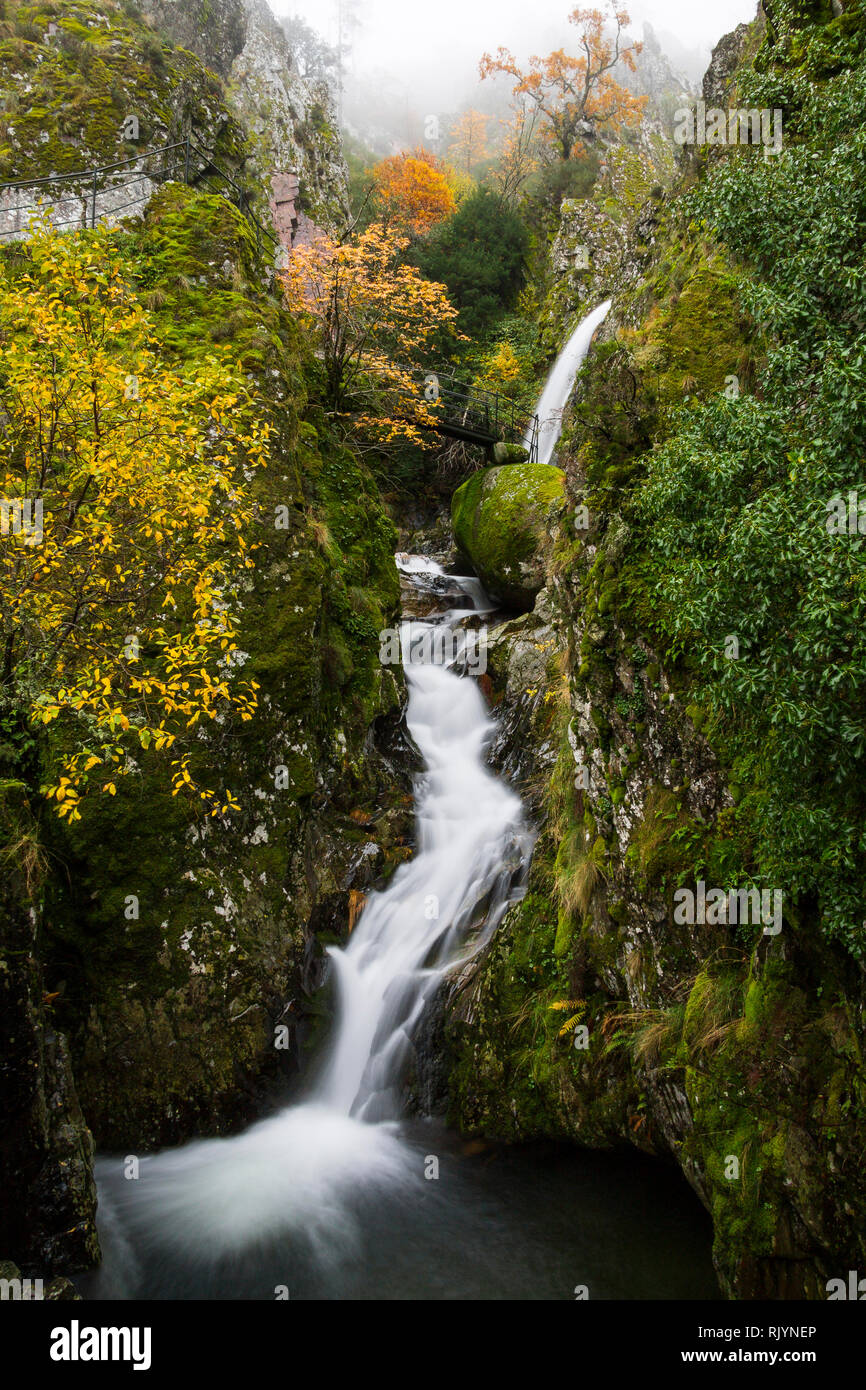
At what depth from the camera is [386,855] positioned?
34.4 ft

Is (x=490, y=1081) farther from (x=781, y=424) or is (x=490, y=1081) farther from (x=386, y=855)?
(x=781, y=424)

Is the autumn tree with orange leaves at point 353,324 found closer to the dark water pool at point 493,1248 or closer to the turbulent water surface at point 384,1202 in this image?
the turbulent water surface at point 384,1202

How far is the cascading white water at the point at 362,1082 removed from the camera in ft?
22.9

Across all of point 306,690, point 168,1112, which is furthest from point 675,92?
point 168,1112

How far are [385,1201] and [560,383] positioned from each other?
2011 cm

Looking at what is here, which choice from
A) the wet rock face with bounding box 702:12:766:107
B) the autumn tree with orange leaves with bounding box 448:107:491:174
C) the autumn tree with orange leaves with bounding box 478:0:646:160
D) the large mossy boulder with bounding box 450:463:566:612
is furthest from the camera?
the autumn tree with orange leaves with bounding box 448:107:491:174

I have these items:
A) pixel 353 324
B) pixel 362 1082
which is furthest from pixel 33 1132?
pixel 353 324

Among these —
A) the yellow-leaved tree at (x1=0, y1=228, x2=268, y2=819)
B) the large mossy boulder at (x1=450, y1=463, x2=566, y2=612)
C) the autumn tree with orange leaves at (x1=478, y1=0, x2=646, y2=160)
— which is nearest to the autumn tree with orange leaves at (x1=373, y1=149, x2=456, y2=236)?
the autumn tree with orange leaves at (x1=478, y1=0, x2=646, y2=160)

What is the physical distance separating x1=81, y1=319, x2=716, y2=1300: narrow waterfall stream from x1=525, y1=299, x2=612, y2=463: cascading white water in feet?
49.0

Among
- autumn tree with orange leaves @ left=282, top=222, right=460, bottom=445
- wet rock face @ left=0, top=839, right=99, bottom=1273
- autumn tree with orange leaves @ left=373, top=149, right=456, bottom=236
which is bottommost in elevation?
wet rock face @ left=0, top=839, right=99, bottom=1273

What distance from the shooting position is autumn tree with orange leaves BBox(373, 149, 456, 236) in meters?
30.5

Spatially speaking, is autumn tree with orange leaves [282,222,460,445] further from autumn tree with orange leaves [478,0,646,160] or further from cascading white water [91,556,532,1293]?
autumn tree with orange leaves [478,0,646,160]

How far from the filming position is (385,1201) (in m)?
7.39

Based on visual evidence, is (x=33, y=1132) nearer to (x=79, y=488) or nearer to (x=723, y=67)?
(x=79, y=488)
